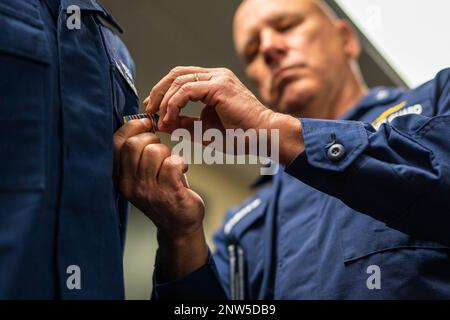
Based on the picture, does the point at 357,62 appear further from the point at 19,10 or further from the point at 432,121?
the point at 19,10

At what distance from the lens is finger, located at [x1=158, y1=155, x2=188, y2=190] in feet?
2.15

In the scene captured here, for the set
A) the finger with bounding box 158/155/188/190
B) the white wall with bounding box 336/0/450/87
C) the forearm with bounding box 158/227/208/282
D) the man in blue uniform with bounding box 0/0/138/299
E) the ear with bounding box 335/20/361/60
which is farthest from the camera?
the ear with bounding box 335/20/361/60

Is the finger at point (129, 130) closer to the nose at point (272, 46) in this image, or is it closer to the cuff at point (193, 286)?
the cuff at point (193, 286)

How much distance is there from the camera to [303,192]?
107cm

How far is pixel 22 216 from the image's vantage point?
44 centimetres

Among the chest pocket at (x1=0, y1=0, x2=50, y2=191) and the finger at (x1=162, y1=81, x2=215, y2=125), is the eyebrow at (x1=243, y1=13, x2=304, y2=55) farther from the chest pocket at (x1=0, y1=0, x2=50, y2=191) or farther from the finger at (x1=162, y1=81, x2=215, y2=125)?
the chest pocket at (x1=0, y1=0, x2=50, y2=191)

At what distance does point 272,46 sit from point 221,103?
0.63 meters

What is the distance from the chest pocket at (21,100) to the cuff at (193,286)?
1.35 feet

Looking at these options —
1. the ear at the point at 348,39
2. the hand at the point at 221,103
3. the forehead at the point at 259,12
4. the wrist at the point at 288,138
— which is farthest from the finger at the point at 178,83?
the ear at the point at 348,39

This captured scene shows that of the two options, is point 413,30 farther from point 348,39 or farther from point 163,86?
point 163,86

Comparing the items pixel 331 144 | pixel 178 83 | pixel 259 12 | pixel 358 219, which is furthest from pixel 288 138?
pixel 259 12

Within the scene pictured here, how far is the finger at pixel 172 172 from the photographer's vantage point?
0.65 metres

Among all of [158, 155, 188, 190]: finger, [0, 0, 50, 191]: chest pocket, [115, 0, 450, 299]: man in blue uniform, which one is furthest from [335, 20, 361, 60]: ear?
[0, 0, 50, 191]: chest pocket
